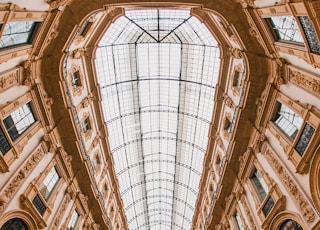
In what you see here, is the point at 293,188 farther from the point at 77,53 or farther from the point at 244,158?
the point at 77,53

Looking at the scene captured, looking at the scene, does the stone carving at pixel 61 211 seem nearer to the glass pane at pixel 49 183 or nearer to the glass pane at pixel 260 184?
the glass pane at pixel 49 183

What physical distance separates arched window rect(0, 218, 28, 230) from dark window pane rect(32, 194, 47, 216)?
1.31 meters

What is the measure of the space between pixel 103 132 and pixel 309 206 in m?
20.7

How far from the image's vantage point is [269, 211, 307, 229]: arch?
14.1 m

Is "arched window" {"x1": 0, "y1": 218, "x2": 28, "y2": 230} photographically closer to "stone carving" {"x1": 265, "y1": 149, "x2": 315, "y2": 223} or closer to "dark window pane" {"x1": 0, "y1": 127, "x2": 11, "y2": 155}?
"dark window pane" {"x1": 0, "y1": 127, "x2": 11, "y2": 155}

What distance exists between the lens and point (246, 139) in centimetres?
2175

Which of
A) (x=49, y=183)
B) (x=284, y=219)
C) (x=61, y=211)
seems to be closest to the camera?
(x=284, y=219)

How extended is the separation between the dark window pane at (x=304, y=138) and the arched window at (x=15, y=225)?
1535cm

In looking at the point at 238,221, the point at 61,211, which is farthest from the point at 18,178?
the point at 238,221

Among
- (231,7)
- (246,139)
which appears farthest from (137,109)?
(231,7)

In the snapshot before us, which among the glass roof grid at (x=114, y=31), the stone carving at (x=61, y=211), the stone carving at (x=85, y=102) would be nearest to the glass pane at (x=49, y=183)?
the stone carving at (x=61, y=211)

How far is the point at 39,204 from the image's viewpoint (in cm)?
1734

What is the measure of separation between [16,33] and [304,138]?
1580 cm

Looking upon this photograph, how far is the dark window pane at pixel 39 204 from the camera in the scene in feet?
55.5
